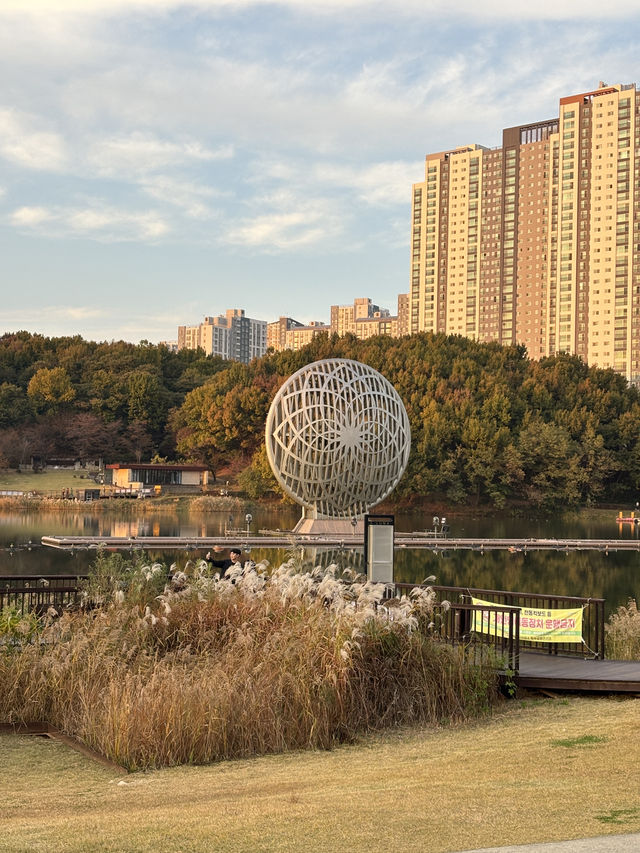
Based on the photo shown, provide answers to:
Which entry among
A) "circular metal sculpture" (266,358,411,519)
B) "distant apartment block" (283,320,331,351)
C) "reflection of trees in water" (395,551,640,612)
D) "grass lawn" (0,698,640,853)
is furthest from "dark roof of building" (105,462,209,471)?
"distant apartment block" (283,320,331,351)

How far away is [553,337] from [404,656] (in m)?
104

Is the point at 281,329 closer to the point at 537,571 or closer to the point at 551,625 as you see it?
the point at 537,571

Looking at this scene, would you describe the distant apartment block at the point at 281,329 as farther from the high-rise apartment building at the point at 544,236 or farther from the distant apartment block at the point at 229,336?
the high-rise apartment building at the point at 544,236

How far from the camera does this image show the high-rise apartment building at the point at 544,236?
103 m

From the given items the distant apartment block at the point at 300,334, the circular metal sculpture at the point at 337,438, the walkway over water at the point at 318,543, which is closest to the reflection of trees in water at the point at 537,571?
the walkway over water at the point at 318,543

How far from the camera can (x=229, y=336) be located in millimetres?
176750

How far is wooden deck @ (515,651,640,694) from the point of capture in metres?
10.9

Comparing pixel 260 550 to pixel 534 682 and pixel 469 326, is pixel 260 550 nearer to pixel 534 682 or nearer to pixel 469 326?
pixel 534 682

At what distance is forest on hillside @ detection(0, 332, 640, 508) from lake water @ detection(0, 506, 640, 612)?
6.40 meters

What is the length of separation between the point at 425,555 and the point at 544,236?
82.5 m

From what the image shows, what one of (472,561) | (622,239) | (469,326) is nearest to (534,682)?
(472,561)

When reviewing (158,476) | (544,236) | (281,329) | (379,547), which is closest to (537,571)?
(379,547)

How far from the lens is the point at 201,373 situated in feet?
279

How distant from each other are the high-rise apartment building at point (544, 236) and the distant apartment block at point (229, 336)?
57.4 m
